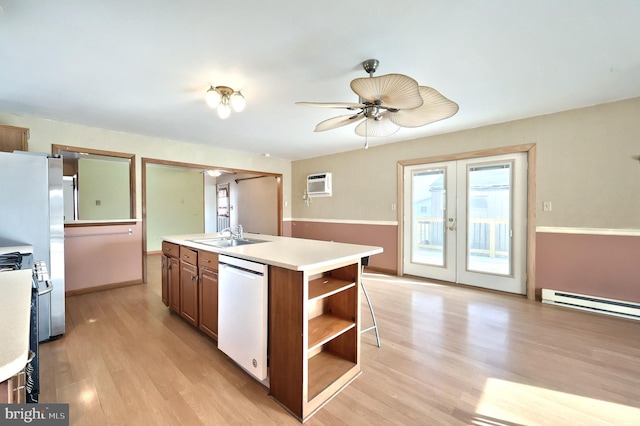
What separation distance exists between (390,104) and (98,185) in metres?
4.46

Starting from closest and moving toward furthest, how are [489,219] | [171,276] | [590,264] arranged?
1. [171,276]
2. [590,264]
3. [489,219]

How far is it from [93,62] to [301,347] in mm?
2642

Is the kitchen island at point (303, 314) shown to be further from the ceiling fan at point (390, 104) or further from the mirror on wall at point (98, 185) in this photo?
the mirror on wall at point (98, 185)

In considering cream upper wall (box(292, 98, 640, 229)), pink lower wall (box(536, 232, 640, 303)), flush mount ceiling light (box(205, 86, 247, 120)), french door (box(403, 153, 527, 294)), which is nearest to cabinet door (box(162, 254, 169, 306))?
flush mount ceiling light (box(205, 86, 247, 120))

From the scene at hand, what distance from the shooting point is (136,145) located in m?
4.08

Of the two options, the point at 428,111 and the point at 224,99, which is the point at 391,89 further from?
the point at 224,99

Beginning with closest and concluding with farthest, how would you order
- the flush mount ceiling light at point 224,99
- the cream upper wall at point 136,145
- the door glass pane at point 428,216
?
the flush mount ceiling light at point 224,99
the cream upper wall at point 136,145
the door glass pane at point 428,216

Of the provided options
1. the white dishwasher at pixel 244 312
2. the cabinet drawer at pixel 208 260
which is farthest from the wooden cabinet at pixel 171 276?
the white dishwasher at pixel 244 312

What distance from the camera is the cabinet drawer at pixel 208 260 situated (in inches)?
85.2

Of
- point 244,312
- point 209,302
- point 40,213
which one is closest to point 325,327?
point 244,312

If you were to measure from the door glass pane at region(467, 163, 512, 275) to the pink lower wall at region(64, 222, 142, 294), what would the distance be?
17.0ft

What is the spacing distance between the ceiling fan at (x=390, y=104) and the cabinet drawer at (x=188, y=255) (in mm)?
1687

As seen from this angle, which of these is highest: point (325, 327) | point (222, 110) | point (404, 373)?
point (222, 110)

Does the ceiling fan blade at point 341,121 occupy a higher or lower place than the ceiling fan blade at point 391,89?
higher
